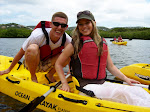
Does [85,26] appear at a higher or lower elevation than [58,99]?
higher

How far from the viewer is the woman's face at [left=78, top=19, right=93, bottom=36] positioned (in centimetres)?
233

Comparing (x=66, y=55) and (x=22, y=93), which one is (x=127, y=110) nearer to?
(x=66, y=55)

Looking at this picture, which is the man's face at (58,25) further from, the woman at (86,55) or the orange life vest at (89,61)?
the orange life vest at (89,61)

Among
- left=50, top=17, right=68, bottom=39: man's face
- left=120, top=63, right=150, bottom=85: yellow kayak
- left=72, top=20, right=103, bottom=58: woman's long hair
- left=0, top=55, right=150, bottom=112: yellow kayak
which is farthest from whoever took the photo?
left=120, top=63, right=150, bottom=85: yellow kayak

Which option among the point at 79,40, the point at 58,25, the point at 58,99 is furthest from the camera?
the point at 58,25

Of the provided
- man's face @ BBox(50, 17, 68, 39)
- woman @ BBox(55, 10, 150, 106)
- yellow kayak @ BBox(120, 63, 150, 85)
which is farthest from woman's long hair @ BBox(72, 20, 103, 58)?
yellow kayak @ BBox(120, 63, 150, 85)

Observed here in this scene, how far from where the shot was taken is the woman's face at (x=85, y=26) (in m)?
2.33

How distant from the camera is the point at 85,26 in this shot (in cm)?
234

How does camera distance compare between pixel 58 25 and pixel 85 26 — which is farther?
pixel 58 25

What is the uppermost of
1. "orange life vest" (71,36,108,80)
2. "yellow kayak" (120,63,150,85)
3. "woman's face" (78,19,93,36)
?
"woman's face" (78,19,93,36)

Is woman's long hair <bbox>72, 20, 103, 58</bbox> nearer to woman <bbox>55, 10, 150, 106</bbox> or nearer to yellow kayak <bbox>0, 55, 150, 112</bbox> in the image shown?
woman <bbox>55, 10, 150, 106</bbox>

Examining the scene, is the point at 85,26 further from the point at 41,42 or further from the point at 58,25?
the point at 41,42

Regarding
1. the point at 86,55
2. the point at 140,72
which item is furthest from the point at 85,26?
the point at 140,72

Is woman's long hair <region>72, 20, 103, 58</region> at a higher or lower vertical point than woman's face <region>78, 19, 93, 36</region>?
lower
